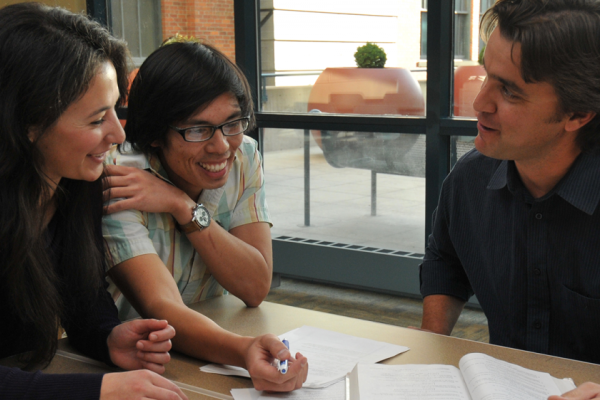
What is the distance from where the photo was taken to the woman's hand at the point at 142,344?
1268 mm

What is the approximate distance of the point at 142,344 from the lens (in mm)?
1263

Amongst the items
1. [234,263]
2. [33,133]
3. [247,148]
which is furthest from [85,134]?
[247,148]

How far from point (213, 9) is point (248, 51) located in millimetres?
464

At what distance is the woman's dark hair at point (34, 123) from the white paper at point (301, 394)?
44cm

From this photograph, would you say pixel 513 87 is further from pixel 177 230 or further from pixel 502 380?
pixel 177 230

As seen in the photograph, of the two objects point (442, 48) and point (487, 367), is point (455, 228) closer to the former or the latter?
Answer: point (487, 367)

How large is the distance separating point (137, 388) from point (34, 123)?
54cm

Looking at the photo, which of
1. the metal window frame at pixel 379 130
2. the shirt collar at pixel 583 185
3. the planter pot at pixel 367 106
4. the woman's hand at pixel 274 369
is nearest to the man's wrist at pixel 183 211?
the woman's hand at pixel 274 369

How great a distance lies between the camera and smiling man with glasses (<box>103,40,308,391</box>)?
1.53 meters

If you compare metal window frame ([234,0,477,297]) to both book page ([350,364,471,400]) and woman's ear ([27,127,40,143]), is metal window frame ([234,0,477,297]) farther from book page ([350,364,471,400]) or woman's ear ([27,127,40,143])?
woman's ear ([27,127,40,143])

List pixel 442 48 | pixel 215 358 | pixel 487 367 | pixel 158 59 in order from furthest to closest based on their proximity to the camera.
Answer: pixel 442 48, pixel 158 59, pixel 215 358, pixel 487 367

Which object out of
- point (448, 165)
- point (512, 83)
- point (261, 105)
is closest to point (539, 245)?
point (512, 83)

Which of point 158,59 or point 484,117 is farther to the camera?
point 158,59

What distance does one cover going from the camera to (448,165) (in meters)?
3.75
